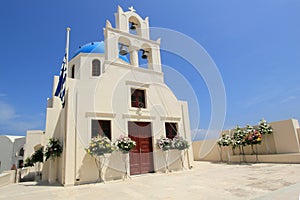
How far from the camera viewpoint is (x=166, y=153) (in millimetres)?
10797

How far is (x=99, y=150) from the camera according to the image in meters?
8.09

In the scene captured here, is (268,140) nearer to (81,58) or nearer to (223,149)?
(223,149)

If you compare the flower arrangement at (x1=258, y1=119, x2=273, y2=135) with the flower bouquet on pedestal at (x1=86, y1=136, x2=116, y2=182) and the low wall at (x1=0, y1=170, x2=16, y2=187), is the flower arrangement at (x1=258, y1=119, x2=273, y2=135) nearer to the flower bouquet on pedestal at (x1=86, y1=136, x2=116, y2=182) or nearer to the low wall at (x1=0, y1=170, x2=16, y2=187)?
the flower bouquet on pedestal at (x1=86, y1=136, x2=116, y2=182)

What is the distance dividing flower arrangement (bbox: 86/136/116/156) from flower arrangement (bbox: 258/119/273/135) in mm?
10514

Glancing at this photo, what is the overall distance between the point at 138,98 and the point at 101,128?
2951mm

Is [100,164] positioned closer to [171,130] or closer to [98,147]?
[98,147]

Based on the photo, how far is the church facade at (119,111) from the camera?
8516 mm

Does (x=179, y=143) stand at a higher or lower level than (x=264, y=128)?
lower

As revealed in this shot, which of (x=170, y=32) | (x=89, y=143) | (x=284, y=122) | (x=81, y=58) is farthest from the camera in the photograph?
(x=81, y=58)

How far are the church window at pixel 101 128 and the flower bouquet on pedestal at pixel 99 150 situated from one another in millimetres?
606

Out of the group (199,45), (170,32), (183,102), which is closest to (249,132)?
(183,102)

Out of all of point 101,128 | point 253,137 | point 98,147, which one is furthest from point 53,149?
point 253,137

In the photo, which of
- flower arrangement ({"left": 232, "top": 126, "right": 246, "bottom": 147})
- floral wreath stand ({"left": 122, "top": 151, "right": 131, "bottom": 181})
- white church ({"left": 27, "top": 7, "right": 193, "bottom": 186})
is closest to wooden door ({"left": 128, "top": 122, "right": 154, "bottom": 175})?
white church ({"left": 27, "top": 7, "right": 193, "bottom": 186})

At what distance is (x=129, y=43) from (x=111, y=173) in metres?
7.48
